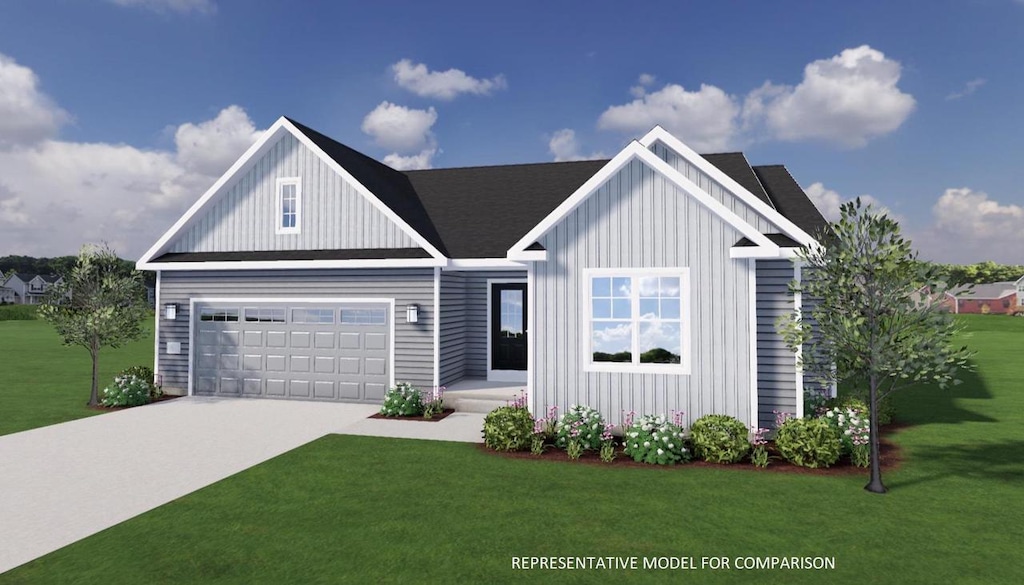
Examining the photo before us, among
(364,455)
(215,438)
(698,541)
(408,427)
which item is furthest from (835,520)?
(215,438)

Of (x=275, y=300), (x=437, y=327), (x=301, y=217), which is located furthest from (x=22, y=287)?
(x=437, y=327)

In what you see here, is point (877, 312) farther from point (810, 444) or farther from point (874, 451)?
point (810, 444)

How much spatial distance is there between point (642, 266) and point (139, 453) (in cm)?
949

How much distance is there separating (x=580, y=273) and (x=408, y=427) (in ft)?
16.2

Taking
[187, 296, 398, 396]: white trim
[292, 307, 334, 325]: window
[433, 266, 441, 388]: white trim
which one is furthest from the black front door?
[292, 307, 334, 325]: window

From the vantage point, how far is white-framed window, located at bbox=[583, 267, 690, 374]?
10.5 meters

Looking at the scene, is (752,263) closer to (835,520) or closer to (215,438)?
(835,520)

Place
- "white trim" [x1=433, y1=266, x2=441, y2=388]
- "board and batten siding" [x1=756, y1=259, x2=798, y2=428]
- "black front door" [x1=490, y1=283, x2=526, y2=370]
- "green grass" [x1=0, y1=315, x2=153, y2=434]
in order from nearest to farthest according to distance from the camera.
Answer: "board and batten siding" [x1=756, y1=259, x2=798, y2=428], "green grass" [x1=0, y1=315, x2=153, y2=434], "white trim" [x1=433, y1=266, x2=441, y2=388], "black front door" [x1=490, y1=283, x2=526, y2=370]

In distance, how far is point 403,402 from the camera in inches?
533

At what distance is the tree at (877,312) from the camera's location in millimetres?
7664

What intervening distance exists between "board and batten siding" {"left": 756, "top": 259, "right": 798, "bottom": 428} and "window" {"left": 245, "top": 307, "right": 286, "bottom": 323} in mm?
11740

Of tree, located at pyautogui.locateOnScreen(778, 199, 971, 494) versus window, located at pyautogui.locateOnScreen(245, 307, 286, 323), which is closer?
tree, located at pyautogui.locateOnScreen(778, 199, 971, 494)

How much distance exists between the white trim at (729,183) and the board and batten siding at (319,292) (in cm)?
631

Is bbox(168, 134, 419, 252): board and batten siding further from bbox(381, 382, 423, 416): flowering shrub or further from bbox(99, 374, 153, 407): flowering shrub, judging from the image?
bbox(99, 374, 153, 407): flowering shrub
